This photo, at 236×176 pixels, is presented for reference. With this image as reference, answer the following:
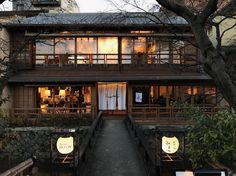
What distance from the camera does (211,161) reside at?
10898 millimetres

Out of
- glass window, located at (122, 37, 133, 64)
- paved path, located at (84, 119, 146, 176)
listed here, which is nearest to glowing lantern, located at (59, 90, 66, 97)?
glass window, located at (122, 37, 133, 64)

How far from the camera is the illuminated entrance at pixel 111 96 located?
94.5ft

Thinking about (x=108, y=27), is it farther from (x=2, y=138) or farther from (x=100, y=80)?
(x=2, y=138)

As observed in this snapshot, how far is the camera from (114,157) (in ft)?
46.2

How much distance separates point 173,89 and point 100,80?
5723 millimetres

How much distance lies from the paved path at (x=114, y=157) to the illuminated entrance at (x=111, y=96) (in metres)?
8.80

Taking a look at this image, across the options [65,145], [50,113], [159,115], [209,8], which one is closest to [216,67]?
[209,8]

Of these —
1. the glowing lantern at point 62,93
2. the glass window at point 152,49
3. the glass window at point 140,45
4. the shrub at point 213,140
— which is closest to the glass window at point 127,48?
the glass window at point 140,45

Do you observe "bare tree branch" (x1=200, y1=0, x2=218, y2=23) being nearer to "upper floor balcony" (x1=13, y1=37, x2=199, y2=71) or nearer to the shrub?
the shrub

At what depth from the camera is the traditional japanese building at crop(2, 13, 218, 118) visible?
2700 cm

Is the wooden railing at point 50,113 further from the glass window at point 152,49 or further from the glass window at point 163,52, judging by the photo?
the glass window at point 163,52

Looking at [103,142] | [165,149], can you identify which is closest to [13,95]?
[103,142]

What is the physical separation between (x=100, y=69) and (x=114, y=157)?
14.6 m

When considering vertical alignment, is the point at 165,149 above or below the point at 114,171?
above
